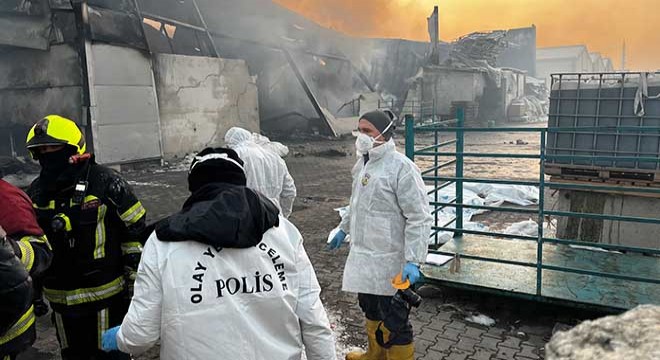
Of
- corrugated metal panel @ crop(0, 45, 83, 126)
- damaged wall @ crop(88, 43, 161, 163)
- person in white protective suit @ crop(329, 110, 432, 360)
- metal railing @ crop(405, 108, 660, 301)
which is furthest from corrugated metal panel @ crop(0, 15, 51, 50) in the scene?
person in white protective suit @ crop(329, 110, 432, 360)

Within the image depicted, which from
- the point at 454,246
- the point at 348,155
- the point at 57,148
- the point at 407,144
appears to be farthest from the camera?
the point at 348,155

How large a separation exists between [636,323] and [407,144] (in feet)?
12.5

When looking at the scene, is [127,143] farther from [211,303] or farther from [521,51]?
[521,51]

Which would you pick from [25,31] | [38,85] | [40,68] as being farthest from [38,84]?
[25,31]

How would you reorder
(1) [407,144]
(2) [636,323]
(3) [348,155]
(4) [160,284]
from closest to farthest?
(2) [636,323] → (4) [160,284] → (1) [407,144] → (3) [348,155]

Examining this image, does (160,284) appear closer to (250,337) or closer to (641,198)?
(250,337)

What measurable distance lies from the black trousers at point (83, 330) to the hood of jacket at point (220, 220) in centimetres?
126

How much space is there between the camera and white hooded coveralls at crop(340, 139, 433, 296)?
9.37 ft

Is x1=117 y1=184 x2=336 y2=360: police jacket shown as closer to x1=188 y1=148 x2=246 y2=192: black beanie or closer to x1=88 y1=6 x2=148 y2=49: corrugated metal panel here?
x1=188 y1=148 x2=246 y2=192: black beanie

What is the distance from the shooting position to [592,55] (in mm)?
54500

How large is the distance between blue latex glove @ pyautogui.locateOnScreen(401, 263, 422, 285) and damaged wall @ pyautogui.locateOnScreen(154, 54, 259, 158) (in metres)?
11.6

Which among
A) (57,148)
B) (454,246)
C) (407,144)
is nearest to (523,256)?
(454,246)

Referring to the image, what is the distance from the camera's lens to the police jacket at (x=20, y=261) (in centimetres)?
160

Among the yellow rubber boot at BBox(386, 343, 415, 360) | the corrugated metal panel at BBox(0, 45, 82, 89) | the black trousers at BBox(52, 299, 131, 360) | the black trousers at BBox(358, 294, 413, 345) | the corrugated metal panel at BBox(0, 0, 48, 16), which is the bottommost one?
the yellow rubber boot at BBox(386, 343, 415, 360)
